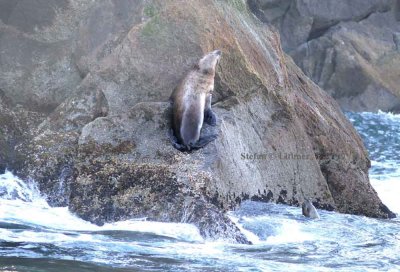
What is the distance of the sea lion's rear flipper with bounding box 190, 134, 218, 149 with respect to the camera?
8.54 meters

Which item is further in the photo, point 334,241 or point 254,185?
point 254,185

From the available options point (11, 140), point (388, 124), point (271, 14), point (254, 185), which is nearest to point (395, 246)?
point (254, 185)

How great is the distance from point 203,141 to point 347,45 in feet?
62.4

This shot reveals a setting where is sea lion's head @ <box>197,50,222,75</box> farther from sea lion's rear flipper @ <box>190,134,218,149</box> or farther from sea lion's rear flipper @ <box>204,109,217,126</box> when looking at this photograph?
sea lion's rear flipper @ <box>190,134,218,149</box>

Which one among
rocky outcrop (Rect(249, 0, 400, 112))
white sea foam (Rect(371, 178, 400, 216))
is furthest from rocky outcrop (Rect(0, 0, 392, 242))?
rocky outcrop (Rect(249, 0, 400, 112))

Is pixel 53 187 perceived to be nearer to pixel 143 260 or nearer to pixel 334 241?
pixel 143 260

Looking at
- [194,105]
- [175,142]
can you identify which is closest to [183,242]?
[175,142]

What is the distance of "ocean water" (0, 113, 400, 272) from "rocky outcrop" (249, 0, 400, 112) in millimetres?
16485

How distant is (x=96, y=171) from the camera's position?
825 cm

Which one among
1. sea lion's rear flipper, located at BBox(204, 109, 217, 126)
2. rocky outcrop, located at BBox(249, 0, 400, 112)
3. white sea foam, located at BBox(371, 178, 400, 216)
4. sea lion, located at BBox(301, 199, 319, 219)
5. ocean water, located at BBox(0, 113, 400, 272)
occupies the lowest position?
ocean water, located at BBox(0, 113, 400, 272)

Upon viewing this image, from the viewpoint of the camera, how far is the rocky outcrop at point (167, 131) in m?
8.05

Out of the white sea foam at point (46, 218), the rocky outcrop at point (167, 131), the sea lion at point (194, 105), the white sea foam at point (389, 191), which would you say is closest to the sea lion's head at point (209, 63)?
the sea lion at point (194, 105)

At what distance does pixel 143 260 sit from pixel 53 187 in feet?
6.91

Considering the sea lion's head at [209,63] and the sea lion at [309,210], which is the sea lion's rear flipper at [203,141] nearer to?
the sea lion's head at [209,63]
